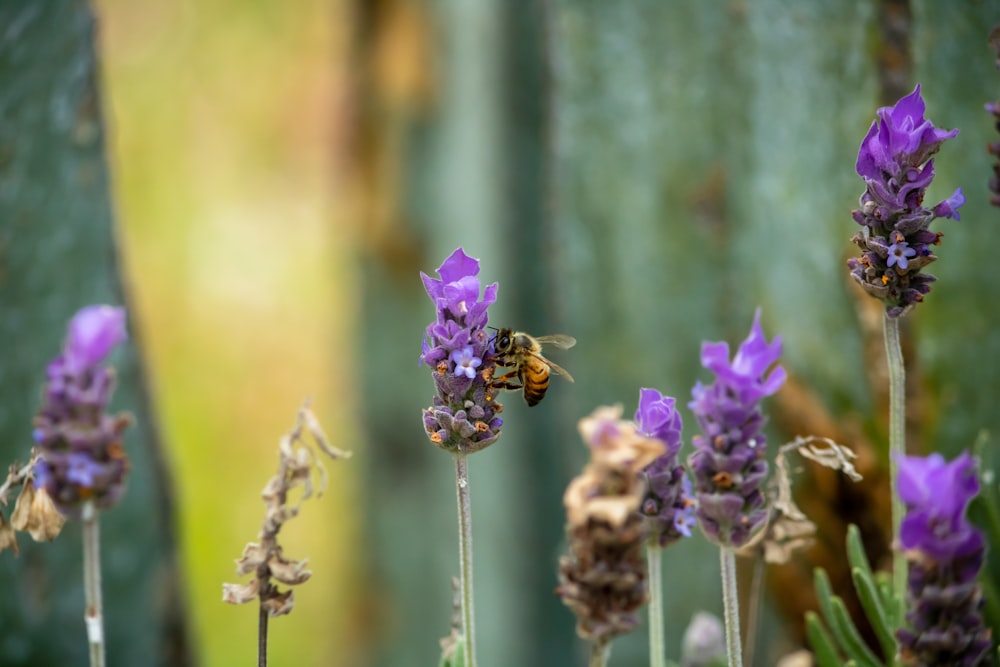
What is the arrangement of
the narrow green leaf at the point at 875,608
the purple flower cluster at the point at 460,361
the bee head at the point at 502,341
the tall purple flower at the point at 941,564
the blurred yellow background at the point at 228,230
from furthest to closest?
the blurred yellow background at the point at 228,230 → the bee head at the point at 502,341 → the narrow green leaf at the point at 875,608 → the purple flower cluster at the point at 460,361 → the tall purple flower at the point at 941,564

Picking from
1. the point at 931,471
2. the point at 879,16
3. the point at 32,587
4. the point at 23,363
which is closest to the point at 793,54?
the point at 879,16

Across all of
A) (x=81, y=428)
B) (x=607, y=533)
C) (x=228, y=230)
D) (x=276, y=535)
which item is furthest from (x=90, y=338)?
(x=228, y=230)

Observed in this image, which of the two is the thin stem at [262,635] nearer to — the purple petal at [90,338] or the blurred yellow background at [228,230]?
the purple petal at [90,338]

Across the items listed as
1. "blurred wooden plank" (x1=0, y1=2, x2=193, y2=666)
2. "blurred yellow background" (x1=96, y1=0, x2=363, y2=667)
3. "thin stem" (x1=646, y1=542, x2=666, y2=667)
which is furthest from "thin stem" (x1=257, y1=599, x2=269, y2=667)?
"blurred yellow background" (x1=96, y1=0, x2=363, y2=667)

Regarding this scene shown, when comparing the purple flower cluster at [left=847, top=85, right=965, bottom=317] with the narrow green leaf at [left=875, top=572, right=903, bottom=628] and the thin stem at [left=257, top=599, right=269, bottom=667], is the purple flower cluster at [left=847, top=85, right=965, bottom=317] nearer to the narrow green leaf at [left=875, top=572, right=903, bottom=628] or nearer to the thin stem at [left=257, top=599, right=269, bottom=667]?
the narrow green leaf at [left=875, top=572, right=903, bottom=628]

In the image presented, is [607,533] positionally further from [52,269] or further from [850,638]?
[52,269]

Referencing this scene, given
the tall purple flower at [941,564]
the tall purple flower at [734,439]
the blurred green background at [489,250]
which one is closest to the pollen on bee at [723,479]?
the tall purple flower at [734,439]
